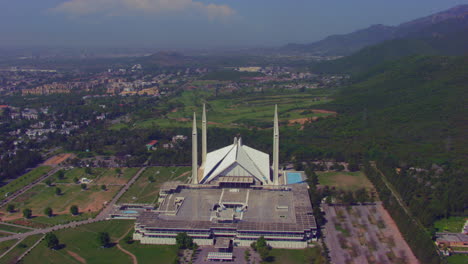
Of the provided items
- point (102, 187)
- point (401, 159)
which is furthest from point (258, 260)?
point (401, 159)

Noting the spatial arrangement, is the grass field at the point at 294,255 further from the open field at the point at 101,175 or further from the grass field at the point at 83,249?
the open field at the point at 101,175

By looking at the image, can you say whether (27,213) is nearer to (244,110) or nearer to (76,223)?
(76,223)

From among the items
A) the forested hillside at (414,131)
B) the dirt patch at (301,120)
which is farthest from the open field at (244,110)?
the forested hillside at (414,131)

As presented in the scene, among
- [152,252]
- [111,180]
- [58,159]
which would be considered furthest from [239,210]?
[58,159]

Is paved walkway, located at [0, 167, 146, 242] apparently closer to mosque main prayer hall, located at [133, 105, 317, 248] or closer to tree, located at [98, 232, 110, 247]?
tree, located at [98, 232, 110, 247]

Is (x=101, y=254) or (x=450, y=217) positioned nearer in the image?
(x=101, y=254)

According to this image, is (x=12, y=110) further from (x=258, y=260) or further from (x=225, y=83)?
(x=258, y=260)
